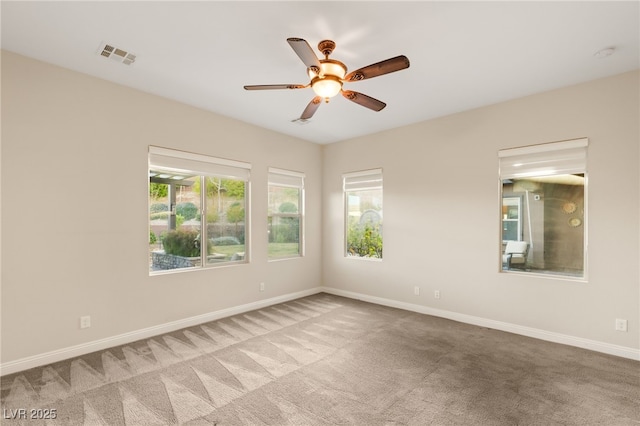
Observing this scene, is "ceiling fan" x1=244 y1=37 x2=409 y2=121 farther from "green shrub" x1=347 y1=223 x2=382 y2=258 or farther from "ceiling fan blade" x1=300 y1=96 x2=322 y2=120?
"green shrub" x1=347 y1=223 x2=382 y2=258

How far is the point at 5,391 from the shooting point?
242 cm

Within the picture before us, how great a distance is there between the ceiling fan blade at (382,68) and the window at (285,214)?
2.89 metres

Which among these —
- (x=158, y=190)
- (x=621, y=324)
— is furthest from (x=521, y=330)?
(x=158, y=190)

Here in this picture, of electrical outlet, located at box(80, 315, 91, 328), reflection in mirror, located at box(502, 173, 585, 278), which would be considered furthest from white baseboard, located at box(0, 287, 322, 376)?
reflection in mirror, located at box(502, 173, 585, 278)

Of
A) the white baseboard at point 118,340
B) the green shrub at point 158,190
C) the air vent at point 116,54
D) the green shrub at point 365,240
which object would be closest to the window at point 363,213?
the green shrub at point 365,240

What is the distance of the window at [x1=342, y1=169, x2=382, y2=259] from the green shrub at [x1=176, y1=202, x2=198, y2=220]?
2591 mm

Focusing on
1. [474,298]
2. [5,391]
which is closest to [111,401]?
[5,391]

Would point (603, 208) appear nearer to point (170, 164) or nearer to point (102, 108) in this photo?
point (170, 164)

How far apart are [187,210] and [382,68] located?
9.99 ft

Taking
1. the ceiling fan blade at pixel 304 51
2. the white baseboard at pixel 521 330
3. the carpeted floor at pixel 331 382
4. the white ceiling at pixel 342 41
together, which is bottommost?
the carpeted floor at pixel 331 382

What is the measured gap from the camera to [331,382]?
2.61m

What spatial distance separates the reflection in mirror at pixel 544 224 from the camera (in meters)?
3.44

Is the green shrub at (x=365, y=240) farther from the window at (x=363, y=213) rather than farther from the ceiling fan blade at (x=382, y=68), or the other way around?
the ceiling fan blade at (x=382, y=68)

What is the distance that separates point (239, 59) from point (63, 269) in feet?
8.62
